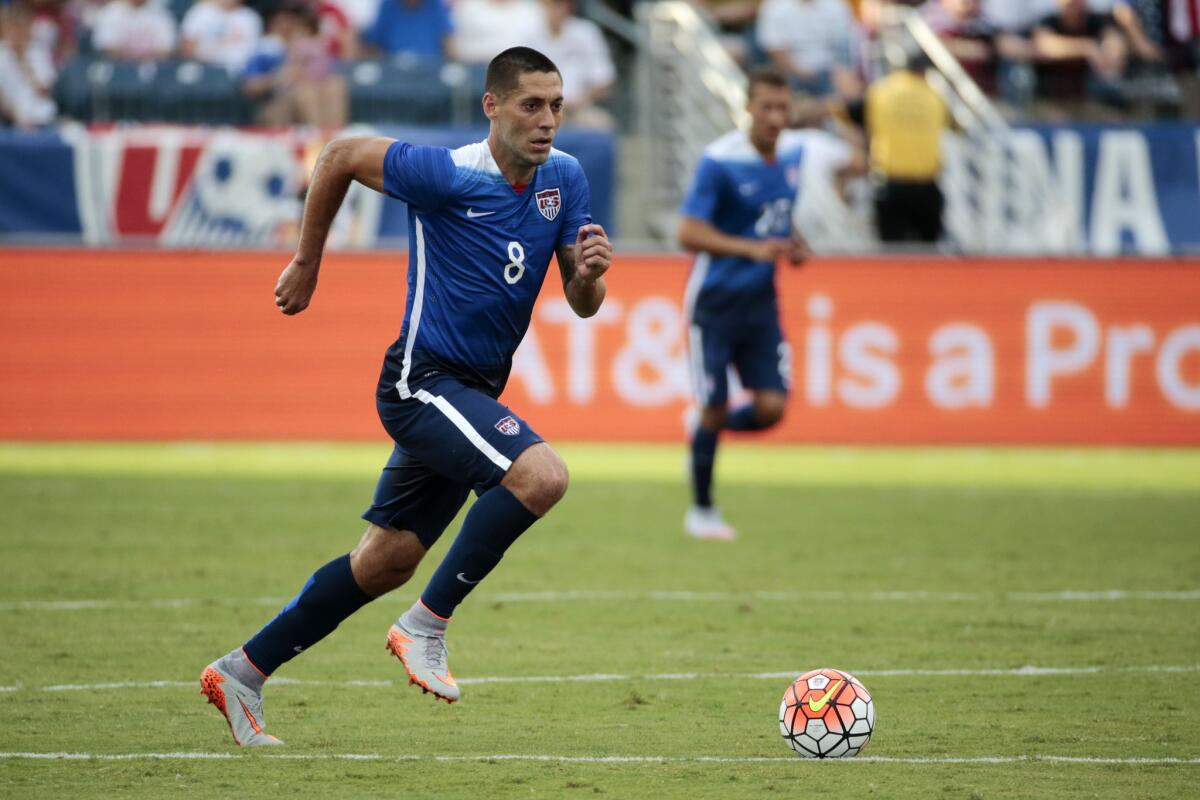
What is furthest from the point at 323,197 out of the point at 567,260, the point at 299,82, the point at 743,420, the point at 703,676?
the point at 299,82

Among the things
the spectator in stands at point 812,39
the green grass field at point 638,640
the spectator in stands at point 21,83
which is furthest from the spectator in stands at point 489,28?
the green grass field at point 638,640

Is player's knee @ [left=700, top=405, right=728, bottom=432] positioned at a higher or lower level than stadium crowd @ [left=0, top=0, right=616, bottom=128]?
lower

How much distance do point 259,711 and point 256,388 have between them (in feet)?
37.0

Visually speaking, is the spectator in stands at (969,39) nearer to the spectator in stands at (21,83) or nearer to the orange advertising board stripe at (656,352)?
the orange advertising board stripe at (656,352)

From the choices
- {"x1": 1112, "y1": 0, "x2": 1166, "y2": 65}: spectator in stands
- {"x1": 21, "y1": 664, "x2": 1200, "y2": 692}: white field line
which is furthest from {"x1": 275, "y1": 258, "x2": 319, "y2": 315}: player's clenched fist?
{"x1": 1112, "y1": 0, "x2": 1166, "y2": 65}: spectator in stands

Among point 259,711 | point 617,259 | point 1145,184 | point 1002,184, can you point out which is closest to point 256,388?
point 617,259

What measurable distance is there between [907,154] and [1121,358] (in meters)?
3.12

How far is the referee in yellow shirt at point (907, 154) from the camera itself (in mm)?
18922

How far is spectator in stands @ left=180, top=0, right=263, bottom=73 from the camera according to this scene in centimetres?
2123

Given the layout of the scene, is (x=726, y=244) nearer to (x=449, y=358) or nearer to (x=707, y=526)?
(x=707, y=526)

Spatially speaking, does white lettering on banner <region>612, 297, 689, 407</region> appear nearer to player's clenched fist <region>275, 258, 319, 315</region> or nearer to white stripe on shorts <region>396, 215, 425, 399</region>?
white stripe on shorts <region>396, 215, 425, 399</region>

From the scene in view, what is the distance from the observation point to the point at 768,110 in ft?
39.9

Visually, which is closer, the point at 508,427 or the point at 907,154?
the point at 508,427

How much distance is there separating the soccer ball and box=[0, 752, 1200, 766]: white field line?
45 millimetres
